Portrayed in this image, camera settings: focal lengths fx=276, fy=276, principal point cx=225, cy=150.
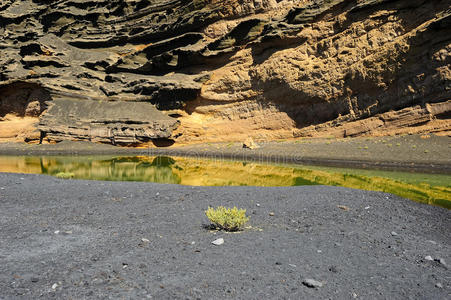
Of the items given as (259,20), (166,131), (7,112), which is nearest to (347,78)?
(259,20)

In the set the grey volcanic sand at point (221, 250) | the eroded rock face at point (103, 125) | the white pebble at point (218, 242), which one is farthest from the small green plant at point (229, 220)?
the eroded rock face at point (103, 125)

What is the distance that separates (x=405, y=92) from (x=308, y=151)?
12734mm

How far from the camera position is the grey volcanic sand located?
12.3 feet

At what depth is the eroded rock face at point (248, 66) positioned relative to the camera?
96.9ft

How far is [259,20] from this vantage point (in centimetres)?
4097

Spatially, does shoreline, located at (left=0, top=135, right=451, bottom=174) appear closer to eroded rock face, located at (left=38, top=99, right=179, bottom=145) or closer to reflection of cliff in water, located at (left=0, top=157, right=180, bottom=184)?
eroded rock face, located at (left=38, top=99, right=179, bottom=145)

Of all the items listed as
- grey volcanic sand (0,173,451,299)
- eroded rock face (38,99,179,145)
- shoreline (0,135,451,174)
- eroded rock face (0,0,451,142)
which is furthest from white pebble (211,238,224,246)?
eroded rock face (38,99,179,145)

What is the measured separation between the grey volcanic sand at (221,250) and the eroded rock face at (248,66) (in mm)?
25933

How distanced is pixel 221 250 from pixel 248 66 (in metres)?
39.7

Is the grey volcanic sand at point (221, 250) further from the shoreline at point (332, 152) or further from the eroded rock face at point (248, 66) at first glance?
the eroded rock face at point (248, 66)

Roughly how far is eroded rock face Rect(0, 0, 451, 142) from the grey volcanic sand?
85.1 feet

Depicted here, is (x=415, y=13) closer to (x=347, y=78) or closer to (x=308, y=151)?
(x=347, y=78)

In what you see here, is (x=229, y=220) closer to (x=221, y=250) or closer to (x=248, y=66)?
(x=221, y=250)

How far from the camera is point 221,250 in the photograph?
16.8 feet
